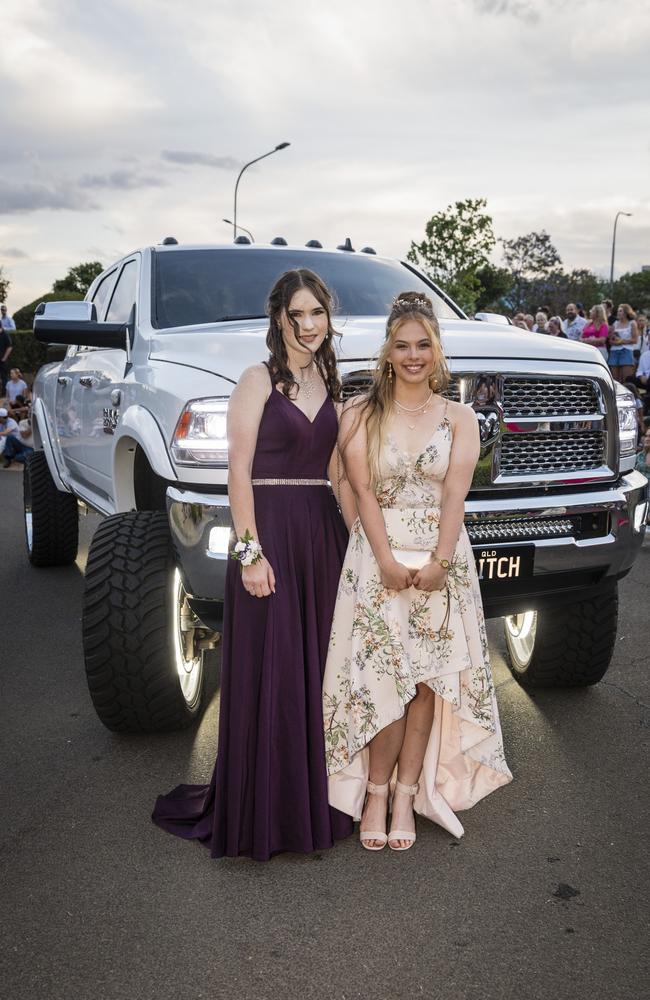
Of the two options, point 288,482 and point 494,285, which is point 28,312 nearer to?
point 494,285

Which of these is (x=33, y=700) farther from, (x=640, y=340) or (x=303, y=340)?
(x=640, y=340)

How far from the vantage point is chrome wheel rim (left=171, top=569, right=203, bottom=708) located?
139 inches

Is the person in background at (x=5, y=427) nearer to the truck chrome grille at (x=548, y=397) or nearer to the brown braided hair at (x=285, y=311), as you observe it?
the truck chrome grille at (x=548, y=397)

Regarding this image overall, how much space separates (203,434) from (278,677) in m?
0.87

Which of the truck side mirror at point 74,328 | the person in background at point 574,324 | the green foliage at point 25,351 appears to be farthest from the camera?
the green foliage at point 25,351

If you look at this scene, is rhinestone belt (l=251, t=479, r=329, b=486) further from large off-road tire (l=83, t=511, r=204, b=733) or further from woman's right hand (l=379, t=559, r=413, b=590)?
large off-road tire (l=83, t=511, r=204, b=733)

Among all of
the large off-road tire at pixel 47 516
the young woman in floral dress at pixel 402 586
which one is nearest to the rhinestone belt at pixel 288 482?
the young woman in floral dress at pixel 402 586

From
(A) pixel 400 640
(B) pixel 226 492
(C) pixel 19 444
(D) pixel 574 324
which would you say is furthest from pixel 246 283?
(C) pixel 19 444

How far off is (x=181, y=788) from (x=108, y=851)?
15.2 inches

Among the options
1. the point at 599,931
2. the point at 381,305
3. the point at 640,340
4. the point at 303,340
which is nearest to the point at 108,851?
the point at 599,931

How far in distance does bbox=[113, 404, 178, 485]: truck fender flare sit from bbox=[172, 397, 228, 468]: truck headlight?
0.36 feet

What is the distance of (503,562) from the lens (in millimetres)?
3393

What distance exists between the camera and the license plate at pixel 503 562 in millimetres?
3359

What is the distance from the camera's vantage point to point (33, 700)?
171 inches
